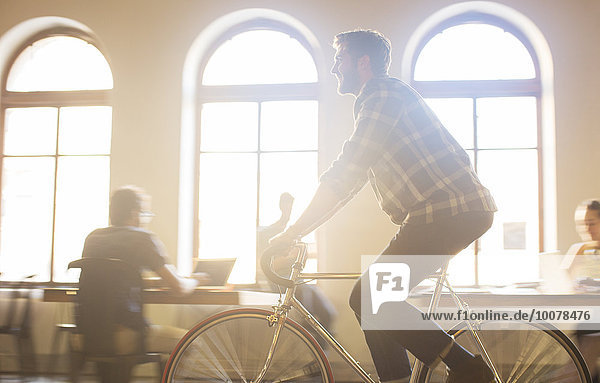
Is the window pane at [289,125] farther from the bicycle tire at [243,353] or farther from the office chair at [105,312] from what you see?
the bicycle tire at [243,353]

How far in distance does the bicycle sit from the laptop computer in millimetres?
1509

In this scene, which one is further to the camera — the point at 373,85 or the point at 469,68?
the point at 469,68

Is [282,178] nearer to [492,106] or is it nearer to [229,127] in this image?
Answer: [229,127]

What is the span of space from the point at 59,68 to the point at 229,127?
1.72 meters

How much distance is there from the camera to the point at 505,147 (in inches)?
201

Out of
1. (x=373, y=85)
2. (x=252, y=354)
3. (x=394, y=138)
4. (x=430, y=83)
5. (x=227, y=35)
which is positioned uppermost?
(x=227, y=35)

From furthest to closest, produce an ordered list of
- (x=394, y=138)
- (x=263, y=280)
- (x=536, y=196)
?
(x=536, y=196), (x=263, y=280), (x=394, y=138)

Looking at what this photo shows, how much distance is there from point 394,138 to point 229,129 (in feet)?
11.8

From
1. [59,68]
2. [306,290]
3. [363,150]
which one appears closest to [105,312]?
[363,150]

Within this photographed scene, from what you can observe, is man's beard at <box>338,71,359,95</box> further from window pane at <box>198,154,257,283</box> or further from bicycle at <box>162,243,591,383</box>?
window pane at <box>198,154,257,283</box>

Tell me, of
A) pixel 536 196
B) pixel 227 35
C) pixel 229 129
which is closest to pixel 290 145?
pixel 229 129

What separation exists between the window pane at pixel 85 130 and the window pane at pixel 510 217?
342 centimetres

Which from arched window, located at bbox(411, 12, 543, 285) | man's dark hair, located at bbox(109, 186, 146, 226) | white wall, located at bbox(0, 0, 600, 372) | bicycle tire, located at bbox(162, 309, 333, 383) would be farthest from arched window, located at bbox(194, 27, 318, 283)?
bicycle tire, located at bbox(162, 309, 333, 383)

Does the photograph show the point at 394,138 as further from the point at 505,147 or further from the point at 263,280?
the point at 505,147
